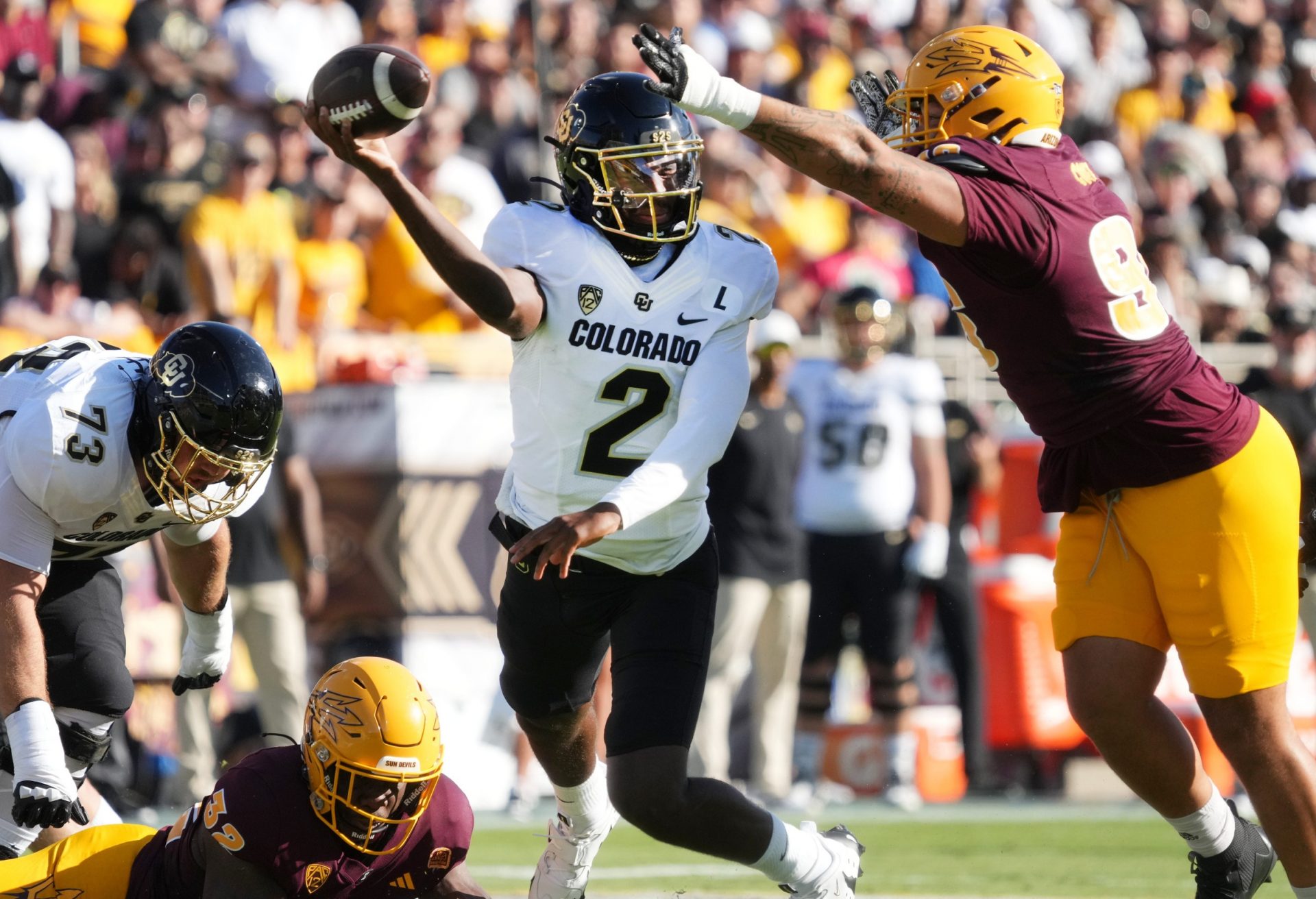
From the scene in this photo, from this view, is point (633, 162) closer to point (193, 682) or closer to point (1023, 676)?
point (193, 682)

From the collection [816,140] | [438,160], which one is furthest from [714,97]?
[438,160]

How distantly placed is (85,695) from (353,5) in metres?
7.92

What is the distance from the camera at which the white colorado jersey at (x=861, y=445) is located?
27.9 ft

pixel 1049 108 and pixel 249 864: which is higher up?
pixel 1049 108

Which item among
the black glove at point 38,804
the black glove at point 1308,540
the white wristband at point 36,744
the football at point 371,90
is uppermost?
the football at point 371,90

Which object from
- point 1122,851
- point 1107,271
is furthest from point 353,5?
point 1107,271

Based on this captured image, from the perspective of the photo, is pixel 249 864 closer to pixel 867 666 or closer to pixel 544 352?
pixel 544 352

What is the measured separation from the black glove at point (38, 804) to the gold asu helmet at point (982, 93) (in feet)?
8.12

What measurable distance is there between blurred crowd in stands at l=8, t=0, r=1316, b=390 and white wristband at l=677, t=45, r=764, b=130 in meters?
4.95

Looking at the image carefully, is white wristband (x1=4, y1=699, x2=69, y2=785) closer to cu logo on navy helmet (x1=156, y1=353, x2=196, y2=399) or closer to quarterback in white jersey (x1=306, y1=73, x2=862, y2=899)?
cu logo on navy helmet (x1=156, y1=353, x2=196, y2=399)

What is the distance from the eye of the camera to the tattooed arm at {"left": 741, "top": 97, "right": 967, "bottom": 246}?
12.2 feet

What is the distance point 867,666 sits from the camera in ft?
28.0

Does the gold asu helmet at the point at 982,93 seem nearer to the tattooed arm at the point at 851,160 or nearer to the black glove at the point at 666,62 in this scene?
the tattooed arm at the point at 851,160

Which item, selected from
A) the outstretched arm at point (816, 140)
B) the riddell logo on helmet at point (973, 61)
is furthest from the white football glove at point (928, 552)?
the outstretched arm at point (816, 140)
